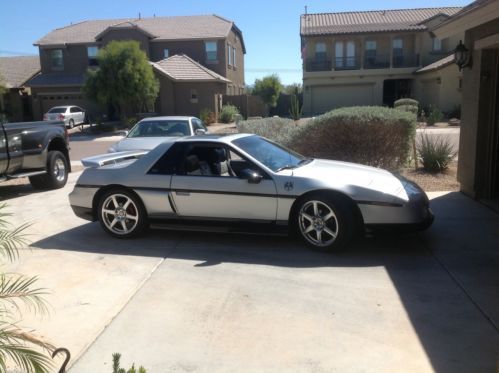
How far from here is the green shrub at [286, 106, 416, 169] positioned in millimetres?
10352

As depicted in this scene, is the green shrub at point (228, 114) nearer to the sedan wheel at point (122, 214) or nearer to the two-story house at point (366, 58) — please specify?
the two-story house at point (366, 58)

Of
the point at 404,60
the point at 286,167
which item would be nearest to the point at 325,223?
the point at 286,167

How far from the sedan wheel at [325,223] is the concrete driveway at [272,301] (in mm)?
174

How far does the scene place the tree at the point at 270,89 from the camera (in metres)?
42.2

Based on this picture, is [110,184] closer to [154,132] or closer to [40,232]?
[40,232]

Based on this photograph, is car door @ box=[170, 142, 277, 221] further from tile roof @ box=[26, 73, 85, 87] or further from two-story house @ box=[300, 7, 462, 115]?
two-story house @ box=[300, 7, 462, 115]

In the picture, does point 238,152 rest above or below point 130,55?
below

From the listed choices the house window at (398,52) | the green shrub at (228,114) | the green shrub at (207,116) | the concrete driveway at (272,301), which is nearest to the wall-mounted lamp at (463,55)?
the concrete driveway at (272,301)

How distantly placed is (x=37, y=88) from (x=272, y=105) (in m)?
18.7

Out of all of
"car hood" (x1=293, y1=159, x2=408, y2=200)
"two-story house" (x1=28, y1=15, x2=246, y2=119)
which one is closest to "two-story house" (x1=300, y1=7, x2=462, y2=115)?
"two-story house" (x1=28, y1=15, x2=246, y2=119)

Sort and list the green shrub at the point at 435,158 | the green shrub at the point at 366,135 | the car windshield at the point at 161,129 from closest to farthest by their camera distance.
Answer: the green shrub at the point at 366,135 < the green shrub at the point at 435,158 < the car windshield at the point at 161,129

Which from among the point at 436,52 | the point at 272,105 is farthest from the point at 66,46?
the point at 436,52

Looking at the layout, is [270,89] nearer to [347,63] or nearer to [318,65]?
[318,65]

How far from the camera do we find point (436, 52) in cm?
3784
